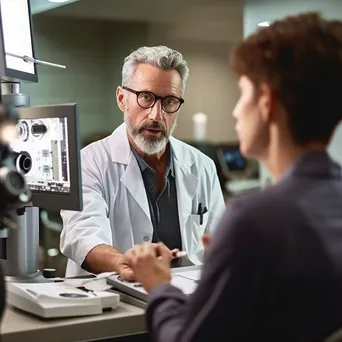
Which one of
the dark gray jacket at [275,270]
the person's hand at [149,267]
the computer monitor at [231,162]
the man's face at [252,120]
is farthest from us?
the computer monitor at [231,162]

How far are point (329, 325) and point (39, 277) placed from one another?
98 centimetres

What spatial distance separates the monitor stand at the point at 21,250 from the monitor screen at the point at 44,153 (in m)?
0.09

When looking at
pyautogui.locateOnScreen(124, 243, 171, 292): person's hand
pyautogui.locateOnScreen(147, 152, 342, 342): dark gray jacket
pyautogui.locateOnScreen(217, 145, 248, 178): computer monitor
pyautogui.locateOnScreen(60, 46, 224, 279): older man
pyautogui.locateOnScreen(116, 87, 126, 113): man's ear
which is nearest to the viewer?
pyautogui.locateOnScreen(147, 152, 342, 342): dark gray jacket

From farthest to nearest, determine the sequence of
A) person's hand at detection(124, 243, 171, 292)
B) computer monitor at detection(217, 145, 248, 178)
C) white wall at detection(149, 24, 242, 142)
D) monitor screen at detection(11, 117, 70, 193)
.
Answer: white wall at detection(149, 24, 242, 142)
computer monitor at detection(217, 145, 248, 178)
monitor screen at detection(11, 117, 70, 193)
person's hand at detection(124, 243, 171, 292)

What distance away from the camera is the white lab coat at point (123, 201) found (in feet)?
7.01

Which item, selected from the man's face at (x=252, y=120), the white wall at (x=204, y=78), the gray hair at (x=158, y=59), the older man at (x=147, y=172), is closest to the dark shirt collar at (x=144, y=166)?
the older man at (x=147, y=172)

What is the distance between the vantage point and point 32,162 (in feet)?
5.96

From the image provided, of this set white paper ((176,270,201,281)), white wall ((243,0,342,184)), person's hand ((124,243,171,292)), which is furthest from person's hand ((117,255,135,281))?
white wall ((243,0,342,184))

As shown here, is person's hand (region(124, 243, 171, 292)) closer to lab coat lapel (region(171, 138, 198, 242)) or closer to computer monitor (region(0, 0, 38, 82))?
computer monitor (region(0, 0, 38, 82))

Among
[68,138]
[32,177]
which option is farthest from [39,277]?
[68,138]

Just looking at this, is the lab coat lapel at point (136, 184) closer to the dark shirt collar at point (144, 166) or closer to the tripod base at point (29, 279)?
the dark shirt collar at point (144, 166)

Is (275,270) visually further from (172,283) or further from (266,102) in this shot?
(172,283)

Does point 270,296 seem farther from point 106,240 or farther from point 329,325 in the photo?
point 106,240

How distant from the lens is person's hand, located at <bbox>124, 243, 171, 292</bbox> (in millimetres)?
1357
